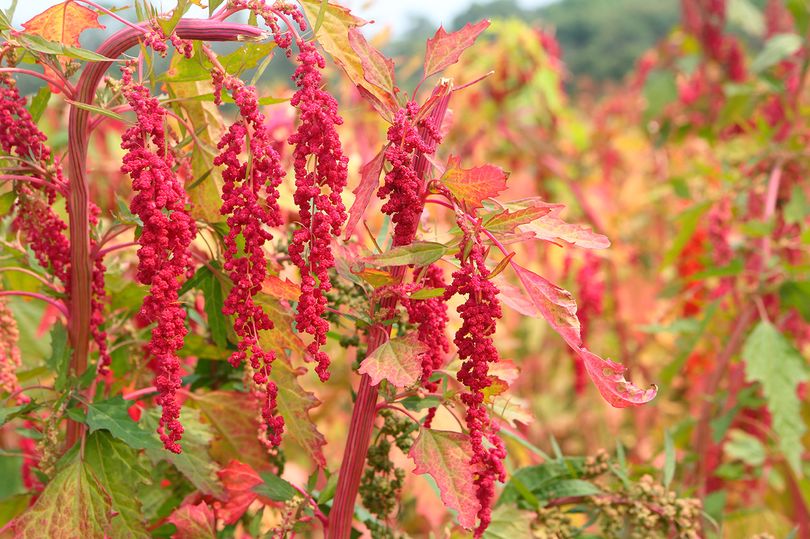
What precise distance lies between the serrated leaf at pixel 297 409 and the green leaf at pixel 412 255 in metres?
0.20

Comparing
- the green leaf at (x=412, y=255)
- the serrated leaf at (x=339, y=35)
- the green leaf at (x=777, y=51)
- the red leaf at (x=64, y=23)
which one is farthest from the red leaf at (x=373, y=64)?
the green leaf at (x=777, y=51)

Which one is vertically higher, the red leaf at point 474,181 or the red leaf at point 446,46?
the red leaf at point 446,46

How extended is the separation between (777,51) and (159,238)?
2.05 meters

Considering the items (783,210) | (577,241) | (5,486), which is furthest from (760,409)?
(5,486)

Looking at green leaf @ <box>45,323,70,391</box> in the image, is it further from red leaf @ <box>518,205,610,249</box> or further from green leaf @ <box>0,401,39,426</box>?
red leaf @ <box>518,205,610,249</box>

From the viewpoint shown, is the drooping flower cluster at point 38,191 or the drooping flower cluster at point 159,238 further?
the drooping flower cluster at point 38,191

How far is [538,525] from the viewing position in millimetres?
1065

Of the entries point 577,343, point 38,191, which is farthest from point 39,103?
point 577,343

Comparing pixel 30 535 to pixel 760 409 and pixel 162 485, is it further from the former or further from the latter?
pixel 760 409

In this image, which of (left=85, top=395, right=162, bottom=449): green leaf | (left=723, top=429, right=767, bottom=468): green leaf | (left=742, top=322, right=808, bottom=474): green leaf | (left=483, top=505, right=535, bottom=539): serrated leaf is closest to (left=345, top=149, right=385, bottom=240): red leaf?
(left=85, top=395, right=162, bottom=449): green leaf

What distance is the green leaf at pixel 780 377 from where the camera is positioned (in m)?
1.66

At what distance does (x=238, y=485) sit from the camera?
3.11 ft

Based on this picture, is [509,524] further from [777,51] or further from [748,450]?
[777,51]

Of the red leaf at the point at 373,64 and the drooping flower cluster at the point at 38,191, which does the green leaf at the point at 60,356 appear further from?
the red leaf at the point at 373,64
